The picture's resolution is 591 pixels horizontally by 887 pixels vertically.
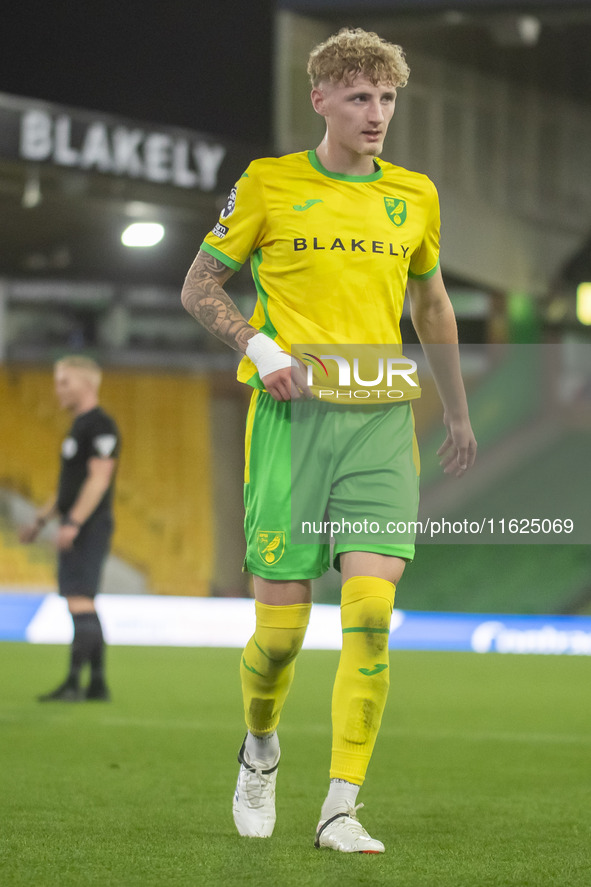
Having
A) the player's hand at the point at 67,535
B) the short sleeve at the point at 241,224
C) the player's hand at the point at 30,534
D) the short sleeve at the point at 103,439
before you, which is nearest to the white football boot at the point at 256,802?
the short sleeve at the point at 241,224

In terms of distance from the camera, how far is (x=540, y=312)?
16.9m

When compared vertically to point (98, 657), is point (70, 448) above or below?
above

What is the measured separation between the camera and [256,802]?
359 cm

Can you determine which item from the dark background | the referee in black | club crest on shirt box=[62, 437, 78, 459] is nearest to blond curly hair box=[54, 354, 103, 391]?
the referee in black

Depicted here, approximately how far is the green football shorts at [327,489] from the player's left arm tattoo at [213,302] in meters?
0.23

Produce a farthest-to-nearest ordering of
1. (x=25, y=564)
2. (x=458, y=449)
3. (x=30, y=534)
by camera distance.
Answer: (x=25, y=564)
(x=30, y=534)
(x=458, y=449)

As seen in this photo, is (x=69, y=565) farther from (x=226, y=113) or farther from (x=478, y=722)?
(x=226, y=113)

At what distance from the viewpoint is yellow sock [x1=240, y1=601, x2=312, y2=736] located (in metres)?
3.49

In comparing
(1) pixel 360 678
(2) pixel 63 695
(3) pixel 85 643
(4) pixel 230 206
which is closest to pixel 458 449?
(1) pixel 360 678

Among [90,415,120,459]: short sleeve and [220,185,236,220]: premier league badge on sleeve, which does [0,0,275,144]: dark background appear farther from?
[220,185,236,220]: premier league badge on sleeve

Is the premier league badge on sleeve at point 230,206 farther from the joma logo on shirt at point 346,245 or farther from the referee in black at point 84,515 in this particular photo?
the referee in black at point 84,515

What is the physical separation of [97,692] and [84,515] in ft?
3.21

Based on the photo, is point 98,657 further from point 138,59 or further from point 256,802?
point 138,59

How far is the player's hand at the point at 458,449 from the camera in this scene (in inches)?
149
